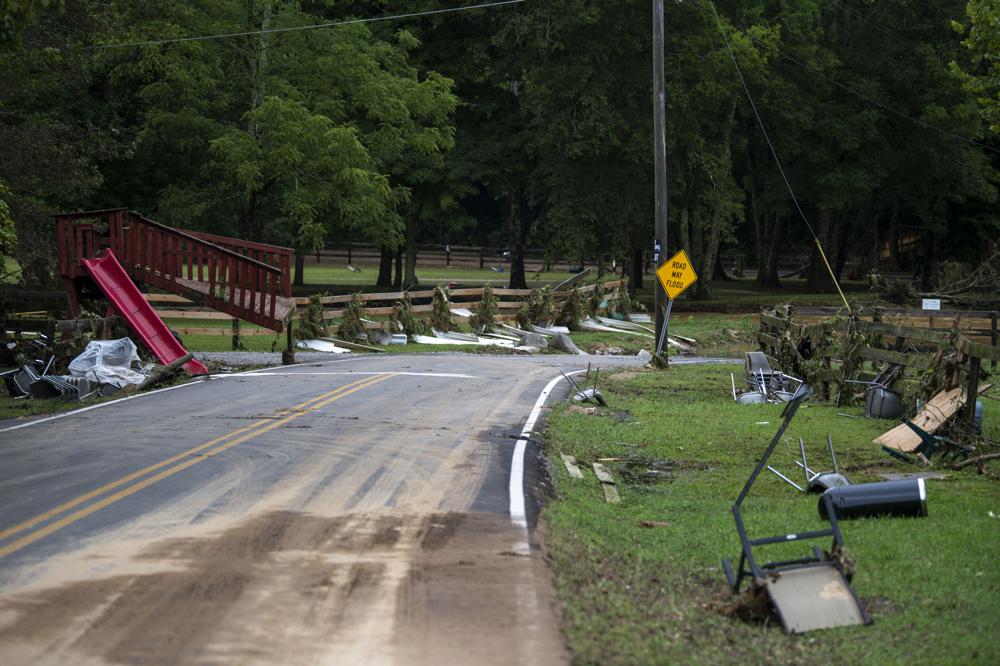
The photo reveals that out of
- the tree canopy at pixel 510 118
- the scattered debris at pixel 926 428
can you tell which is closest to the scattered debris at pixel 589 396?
the scattered debris at pixel 926 428

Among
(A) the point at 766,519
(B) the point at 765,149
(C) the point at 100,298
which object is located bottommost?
(A) the point at 766,519

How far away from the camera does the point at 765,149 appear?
186 ft

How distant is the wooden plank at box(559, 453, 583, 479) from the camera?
41.6 ft

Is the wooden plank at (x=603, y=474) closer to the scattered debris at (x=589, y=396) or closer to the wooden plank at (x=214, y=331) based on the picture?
the scattered debris at (x=589, y=396)

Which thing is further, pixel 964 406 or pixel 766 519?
pixel 964 406

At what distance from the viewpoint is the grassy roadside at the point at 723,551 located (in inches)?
273

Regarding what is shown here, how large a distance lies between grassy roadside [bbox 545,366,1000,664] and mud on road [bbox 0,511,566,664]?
1.46 ft

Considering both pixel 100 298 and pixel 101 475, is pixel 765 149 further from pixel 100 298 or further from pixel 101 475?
pixel 101 475

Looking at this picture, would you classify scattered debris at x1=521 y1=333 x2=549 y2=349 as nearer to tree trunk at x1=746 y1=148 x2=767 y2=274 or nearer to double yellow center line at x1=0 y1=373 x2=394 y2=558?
double yellow center line at x1=0 y1=373 x2=394 y2=558

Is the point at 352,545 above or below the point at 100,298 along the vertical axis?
below

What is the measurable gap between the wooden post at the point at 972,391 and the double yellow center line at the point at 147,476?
868 centimetres

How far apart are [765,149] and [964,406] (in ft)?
147

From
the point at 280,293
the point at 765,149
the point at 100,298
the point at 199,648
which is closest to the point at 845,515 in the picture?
the point at 199,648

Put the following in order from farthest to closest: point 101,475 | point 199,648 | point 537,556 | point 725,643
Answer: point 101,475 → point 537,556 → point 725,643 → point 199,648
